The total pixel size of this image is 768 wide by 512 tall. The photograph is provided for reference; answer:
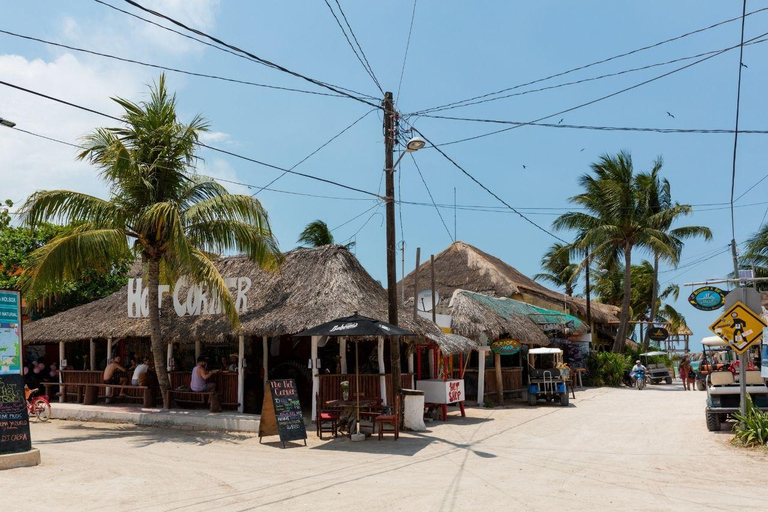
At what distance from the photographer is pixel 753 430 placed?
11.7m

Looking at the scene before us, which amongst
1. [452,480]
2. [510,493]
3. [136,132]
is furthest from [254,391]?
[510,493]

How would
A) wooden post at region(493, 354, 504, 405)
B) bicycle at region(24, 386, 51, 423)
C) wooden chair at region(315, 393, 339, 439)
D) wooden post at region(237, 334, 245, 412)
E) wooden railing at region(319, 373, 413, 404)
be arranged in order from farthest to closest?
wooden post at region(493, 354, 504, 405), bicycle at region(24, 386, 51, 423), wooden post at region(237, 334, 245, 412), wooden railing at region(319, 373, 413, 404), wooden chair at region(315, 393, 339, 439)

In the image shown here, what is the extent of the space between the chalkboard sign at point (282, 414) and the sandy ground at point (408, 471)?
0.84ft

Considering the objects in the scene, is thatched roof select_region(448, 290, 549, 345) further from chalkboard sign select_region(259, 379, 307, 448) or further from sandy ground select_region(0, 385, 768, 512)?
chalkboard sign select_region(259, 379, 307, 448)

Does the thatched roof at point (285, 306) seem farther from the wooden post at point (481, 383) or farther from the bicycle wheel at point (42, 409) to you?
the wooden post at point (481, 383)

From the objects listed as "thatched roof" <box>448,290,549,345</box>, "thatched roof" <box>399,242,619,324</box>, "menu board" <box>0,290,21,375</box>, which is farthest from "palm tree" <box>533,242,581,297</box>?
"menu board" <box>0,290,21,375</box>

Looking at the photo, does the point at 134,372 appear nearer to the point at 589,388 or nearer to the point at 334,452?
the point at 334,452

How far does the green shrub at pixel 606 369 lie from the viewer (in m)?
31.4

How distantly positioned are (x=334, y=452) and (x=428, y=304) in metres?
15.9

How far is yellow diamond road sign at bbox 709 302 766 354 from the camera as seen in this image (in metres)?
12.7

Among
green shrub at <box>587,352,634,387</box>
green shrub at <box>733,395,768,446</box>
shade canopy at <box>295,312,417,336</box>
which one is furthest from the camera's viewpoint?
green shrub at <box>587,352,634,387</box>

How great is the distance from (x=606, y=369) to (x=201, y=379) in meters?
21.5

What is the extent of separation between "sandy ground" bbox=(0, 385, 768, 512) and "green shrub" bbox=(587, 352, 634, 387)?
16544 millimetres

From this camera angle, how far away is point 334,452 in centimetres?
1168
